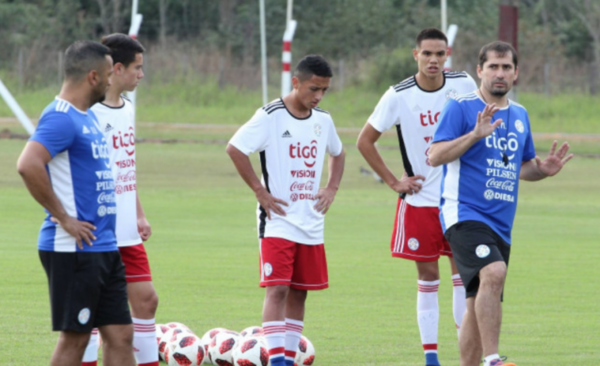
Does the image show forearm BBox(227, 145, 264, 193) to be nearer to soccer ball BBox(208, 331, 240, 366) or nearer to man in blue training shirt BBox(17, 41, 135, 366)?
soccer ball BBox(208, 331, 240, 366)

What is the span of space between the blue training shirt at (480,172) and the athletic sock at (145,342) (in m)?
2.06

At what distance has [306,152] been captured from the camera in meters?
8.23

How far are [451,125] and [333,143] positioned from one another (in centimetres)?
121

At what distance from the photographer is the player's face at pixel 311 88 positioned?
809 centimetres

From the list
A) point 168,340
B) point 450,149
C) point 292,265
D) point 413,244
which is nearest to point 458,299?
point 413,244

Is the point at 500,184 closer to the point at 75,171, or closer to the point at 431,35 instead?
the point at 431,35

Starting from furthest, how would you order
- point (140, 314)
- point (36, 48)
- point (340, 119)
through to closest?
point (36, 48) → point (340, 119) → point (140, 314)

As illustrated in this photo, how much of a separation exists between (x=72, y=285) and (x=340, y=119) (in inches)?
1577

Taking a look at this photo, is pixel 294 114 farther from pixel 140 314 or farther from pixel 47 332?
pixel 47 332

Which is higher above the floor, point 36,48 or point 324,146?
point 36,48

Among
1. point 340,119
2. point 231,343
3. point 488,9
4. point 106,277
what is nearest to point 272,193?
point 231,343

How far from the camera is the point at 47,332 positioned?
30.7ft

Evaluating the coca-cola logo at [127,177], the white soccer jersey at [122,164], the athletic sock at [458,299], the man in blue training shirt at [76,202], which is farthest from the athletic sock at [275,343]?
the man in blue training shirt at [76,202]

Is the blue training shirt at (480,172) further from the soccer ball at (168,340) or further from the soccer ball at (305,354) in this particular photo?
the soccer ball at (168,340)
